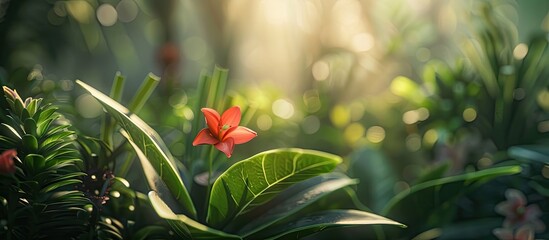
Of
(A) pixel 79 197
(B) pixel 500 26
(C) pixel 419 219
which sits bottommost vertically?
(C) pixel 419 219

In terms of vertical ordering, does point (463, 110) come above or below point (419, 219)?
above

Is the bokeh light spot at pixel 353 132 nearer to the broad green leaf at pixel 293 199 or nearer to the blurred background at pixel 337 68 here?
the blurred background at pixel 337 68

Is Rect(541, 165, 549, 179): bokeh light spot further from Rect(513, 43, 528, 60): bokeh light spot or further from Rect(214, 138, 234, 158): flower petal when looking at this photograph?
Rect(214, 138, 234, 158): flower petal

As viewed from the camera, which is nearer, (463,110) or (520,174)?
(520,174)

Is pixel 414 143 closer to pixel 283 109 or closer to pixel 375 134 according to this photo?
pixel 375 134

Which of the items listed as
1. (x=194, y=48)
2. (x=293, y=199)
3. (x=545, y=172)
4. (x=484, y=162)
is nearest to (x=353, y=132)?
(x=484, y=162)

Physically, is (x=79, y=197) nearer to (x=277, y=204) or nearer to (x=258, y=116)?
(x=277, y=204)

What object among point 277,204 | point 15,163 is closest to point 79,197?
point 15,163
